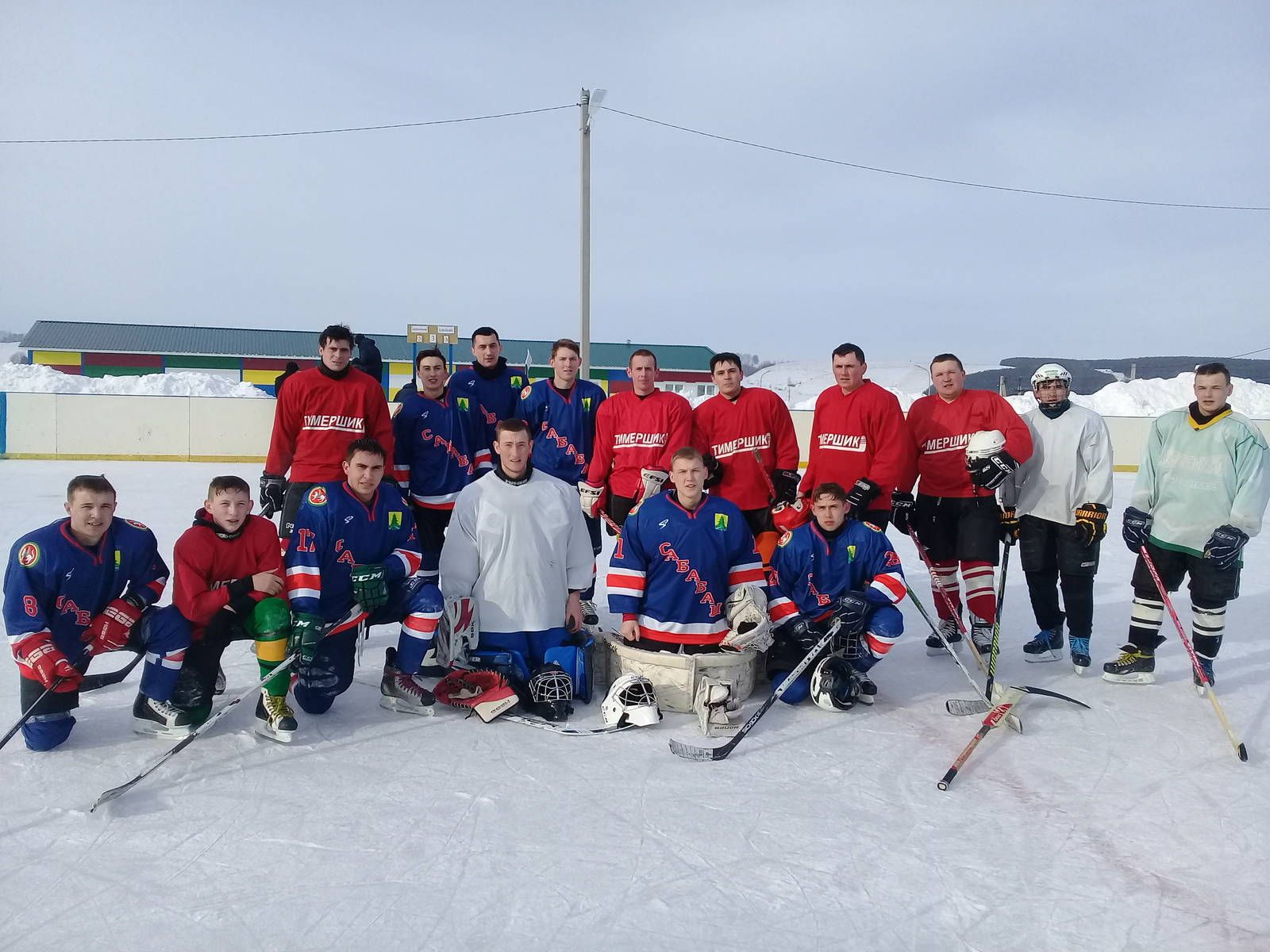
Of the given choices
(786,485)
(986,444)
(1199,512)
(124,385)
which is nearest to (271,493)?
(786,485)

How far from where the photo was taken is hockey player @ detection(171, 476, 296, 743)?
2605 mm

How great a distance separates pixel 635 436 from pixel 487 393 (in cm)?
76

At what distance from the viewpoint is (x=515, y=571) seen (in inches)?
117

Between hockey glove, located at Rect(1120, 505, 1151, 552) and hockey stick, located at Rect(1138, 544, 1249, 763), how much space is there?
30 millimetres

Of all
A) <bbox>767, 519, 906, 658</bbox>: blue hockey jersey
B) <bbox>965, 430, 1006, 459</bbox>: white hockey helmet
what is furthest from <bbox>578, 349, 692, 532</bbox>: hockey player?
<bbox>965, 430, 1006, 459</bbox>: white hockey helmet

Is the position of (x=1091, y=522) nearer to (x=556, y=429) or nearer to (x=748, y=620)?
(x=748, y=620)

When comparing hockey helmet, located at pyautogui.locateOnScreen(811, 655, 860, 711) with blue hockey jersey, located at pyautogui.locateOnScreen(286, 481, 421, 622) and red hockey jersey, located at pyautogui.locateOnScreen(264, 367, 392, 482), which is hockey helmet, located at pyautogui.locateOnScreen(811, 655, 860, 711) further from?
red hockey jersey, located at pyautogui.locateOnScreen(264, 367, 392, 482)

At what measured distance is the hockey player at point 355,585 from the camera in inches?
108

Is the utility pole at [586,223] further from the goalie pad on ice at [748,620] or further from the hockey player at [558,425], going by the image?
the goalie pad on ice at [748,620]

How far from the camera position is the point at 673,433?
358 cm

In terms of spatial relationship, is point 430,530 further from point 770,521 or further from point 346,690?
point 770,521

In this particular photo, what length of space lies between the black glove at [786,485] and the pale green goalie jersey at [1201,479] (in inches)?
48.8

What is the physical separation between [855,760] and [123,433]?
34.7 feet

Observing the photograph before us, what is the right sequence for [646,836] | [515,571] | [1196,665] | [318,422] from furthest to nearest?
[318,422] < [1196,665] < [515,571] < [646,836]
